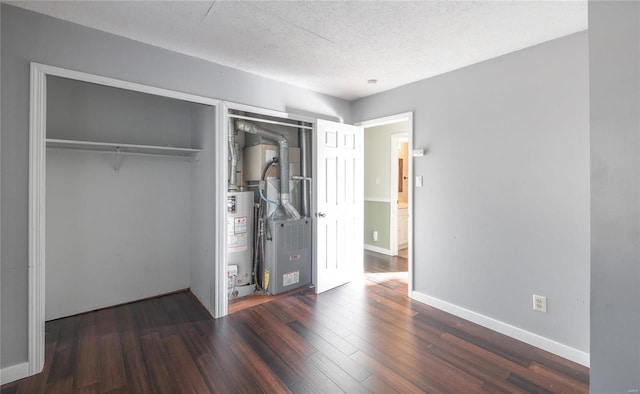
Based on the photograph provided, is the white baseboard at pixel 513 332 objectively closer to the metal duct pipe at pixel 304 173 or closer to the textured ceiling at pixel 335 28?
the metal duct pipe at pixel 304 173

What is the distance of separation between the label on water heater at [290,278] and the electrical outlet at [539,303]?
7.69ft

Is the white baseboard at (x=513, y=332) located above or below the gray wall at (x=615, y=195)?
below

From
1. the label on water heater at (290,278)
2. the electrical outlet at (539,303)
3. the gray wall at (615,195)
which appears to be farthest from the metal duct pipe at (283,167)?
the gray wall at (615,195)

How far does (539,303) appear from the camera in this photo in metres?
2.26

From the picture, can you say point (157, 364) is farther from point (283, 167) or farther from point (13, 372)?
point (283, 167)

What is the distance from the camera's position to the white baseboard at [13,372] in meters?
1.77

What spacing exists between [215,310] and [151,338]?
1.79ft

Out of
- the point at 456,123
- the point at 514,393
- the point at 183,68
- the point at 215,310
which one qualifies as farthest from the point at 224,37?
the point at 514,393

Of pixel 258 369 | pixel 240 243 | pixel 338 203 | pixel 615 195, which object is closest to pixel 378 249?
pixel 338 203

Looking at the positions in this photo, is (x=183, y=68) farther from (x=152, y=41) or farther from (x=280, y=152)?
(x=280, y=152)

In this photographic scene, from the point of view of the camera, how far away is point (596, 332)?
0.93 metres

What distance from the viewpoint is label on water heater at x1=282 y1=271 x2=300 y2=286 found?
10.8 feet

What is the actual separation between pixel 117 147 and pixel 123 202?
2.00ft

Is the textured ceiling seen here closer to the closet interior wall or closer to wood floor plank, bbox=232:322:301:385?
the closet interior wall
